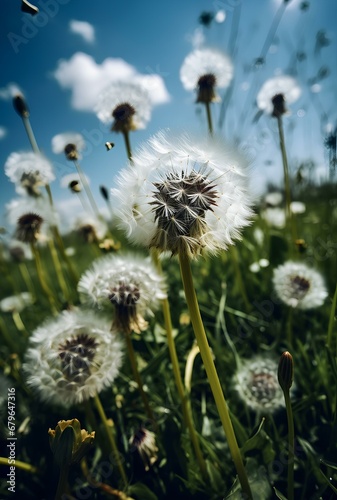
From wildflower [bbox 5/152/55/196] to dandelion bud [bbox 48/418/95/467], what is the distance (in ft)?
3.70

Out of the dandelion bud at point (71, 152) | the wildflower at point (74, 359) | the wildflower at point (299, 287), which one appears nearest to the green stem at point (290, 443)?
the wildflower at point (74, 359)

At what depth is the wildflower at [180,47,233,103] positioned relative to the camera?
1716mm

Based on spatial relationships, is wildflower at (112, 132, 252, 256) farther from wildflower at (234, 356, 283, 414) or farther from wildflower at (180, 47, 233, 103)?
wildflower at (180, 47, 233, 103)

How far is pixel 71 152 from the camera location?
162 centimetres

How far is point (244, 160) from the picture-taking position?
0.84 meters

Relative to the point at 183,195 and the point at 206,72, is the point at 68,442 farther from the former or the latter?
the point at 206,72

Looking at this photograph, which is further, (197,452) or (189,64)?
(189,64)

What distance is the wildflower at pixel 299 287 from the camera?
1.61 m

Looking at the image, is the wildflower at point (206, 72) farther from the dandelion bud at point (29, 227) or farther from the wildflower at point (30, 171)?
the dandelion bud at point (29, 227)

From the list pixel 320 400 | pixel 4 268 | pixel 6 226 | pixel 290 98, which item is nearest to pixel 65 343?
pixel 320 400

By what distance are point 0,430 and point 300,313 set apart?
1.31 m

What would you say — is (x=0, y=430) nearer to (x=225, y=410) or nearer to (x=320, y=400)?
(x=225, y=410)

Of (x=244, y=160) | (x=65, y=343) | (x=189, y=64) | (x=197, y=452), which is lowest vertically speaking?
(x=197, y=452)

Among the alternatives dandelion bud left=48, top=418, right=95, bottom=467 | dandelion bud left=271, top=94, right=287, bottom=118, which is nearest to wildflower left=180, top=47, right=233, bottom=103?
dandelion bud left=271, top=94, right=287, bottom=118
